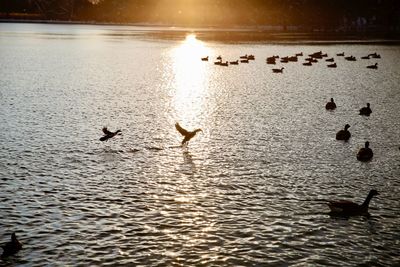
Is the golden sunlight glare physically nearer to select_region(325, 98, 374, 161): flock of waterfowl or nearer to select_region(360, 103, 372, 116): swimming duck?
select_region(325, 98, 374, 161): flock of waterfowl

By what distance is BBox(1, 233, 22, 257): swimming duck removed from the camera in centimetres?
1969

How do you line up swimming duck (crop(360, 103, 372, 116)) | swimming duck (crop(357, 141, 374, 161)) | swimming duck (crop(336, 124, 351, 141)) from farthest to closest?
1. swimming duck (crop(360, 103, 372, 116))
2. swimming duck (crop(336, 124, 351, 141))
3. swimming duck (crop(357, 141, 374, 161))

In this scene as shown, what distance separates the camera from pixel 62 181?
93.9 ft

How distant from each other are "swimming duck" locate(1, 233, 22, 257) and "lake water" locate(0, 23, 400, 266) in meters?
0.27

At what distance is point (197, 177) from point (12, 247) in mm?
12045

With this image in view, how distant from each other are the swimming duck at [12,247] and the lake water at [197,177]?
0.90 ft

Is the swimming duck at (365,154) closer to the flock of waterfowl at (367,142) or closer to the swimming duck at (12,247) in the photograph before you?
the flock of waterfowl at (367,142)

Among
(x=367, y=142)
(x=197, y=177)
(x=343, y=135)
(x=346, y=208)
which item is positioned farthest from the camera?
(x=343, y=135)

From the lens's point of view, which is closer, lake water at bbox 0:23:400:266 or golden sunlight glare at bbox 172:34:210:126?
lake water at bbox 0:23:400:266

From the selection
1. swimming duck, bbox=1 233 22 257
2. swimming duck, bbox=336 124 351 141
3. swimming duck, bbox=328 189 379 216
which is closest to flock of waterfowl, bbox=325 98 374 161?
swimming duck, bbox=336 124 351 141

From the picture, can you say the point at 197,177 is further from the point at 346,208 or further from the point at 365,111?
the point at 365,111

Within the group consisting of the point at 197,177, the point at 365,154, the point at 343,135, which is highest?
the point at 343,135

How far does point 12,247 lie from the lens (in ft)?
65.2

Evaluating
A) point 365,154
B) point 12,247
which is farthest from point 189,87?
point 12,247
